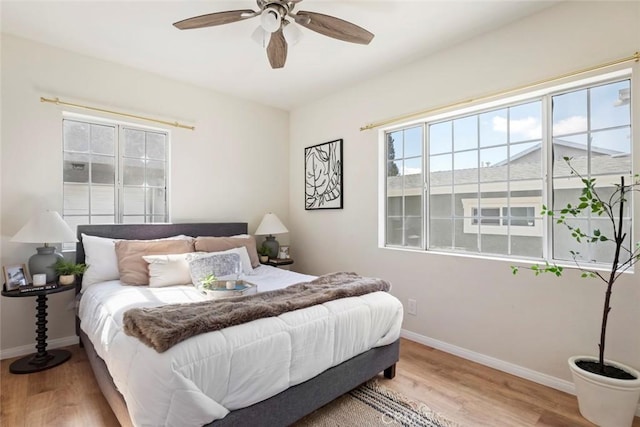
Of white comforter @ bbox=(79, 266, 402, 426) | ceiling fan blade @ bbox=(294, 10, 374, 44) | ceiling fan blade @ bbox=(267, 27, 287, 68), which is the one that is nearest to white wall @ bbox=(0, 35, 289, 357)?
white comforter @ bbox=(79, 266, 402, 426)

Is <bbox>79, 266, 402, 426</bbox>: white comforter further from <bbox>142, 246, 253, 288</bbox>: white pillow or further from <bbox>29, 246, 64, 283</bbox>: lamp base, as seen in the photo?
<bbox>29, 246, 64, 283</bbox>: lamp base

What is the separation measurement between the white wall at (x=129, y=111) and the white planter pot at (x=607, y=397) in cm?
342

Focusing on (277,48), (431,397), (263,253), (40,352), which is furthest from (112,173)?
(431,397)

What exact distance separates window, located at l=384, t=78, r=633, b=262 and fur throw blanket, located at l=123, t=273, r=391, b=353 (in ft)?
4.02

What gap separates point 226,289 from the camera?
2.12 m

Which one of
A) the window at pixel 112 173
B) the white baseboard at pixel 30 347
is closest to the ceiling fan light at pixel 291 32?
the window at pixel 112 173

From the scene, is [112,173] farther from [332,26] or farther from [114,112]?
[332,26]

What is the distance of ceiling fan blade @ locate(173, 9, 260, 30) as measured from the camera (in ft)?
6.23

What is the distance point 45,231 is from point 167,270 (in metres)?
0.92

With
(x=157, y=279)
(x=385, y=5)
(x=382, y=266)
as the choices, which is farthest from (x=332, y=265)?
(x=385, y=5)

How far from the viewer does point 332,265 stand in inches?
149

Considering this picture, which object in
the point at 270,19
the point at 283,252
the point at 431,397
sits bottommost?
the point at 431,397

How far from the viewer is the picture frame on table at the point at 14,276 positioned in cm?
237

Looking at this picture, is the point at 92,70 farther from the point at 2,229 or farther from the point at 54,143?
the point at 2,229
